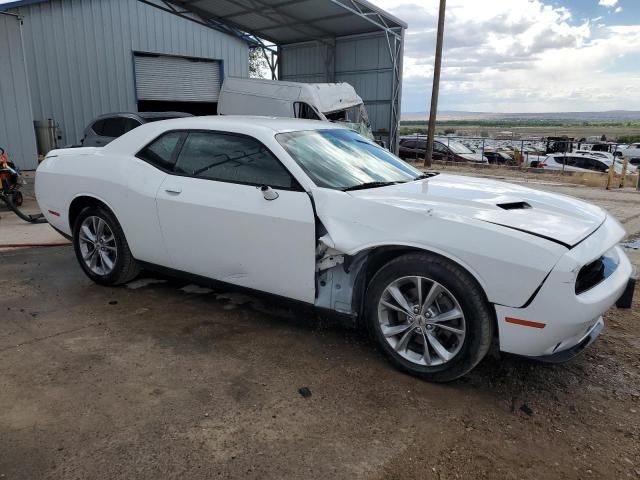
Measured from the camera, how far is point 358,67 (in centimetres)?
1778

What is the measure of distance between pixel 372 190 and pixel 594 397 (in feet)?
5.92

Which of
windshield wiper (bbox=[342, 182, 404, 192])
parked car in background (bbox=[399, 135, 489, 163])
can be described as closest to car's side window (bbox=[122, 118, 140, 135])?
windshield wiper (bbox=[342, 182, 404, 192])

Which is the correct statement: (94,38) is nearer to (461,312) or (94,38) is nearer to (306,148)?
(306,148)

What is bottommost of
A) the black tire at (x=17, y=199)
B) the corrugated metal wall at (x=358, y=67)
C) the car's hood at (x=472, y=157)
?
the car's hood at (x=472, y=157)

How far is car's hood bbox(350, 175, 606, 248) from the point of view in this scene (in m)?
2.80

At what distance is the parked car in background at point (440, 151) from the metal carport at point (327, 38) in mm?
4512

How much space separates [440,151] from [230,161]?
1985 centimetres

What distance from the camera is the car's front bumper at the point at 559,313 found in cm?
253

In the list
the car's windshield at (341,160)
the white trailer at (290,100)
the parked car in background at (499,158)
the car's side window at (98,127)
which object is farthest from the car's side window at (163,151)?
the parked car in background at (499,158)

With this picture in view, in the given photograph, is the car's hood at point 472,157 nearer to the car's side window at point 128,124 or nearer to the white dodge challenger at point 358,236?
the car's side window at point 128,124

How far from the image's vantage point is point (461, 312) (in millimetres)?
2771

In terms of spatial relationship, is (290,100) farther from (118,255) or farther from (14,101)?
(118,255)

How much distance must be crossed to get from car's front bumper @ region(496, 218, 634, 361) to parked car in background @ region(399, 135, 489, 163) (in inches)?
777

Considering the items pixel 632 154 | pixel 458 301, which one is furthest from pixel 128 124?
pixel 632 154
